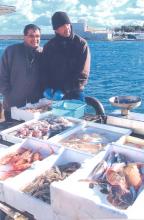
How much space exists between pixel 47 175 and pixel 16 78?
8.23 ft

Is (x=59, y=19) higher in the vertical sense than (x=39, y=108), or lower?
higher

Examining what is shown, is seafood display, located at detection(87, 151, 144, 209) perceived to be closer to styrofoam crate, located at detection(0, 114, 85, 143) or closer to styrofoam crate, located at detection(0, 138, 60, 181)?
styrofoam crate, located at detection(0, 138, 60, 181)

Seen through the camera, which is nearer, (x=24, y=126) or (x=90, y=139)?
(x=90, y=139)

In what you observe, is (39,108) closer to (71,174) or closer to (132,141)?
(132,141)

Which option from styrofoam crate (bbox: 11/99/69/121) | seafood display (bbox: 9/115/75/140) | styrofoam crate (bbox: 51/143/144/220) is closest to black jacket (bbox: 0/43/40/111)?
styrofoam crate (bbox: 11/99/69/121)

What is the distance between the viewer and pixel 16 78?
4.77 m

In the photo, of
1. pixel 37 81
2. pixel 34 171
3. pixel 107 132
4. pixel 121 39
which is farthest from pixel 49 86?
pixel 121 39

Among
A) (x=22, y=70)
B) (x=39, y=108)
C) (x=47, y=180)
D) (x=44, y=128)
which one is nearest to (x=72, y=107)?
(x=39, y=108)

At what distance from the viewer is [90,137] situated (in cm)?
338

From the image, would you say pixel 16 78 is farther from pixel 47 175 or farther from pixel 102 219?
pixel 102 219

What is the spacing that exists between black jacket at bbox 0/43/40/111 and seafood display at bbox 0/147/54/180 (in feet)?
6.25

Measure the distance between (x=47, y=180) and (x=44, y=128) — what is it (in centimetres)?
112

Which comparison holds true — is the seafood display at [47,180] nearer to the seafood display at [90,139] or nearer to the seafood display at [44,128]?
the seafood display at [90,139]

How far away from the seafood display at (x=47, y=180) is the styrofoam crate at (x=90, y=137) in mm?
449
